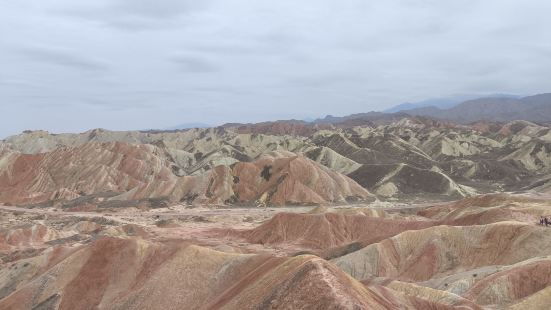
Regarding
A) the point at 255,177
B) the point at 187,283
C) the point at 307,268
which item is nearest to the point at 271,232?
the point at 187,283

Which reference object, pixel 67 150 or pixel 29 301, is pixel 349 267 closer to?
pixel 29 301

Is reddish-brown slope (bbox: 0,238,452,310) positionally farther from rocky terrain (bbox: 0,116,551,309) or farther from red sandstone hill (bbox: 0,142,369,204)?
red sandstone hill (bbox: 0,142,369,204)

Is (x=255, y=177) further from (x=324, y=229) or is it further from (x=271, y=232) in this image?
(x=324, y=229)

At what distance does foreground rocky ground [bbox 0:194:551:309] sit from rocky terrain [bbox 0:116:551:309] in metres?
0.10

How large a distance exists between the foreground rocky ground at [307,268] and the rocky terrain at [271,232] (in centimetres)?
10

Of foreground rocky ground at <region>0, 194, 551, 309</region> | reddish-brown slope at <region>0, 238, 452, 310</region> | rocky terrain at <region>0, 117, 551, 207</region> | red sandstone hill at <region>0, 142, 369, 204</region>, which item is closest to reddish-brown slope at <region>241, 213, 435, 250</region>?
foreground rocky ground at <region>0, 194, 551, 309</region>

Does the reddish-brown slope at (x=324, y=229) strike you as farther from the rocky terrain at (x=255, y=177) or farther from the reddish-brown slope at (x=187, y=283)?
the rocky terrain at (x=255, y=177)

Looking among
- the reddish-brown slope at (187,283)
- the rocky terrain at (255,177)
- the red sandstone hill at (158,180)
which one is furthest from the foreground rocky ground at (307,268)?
the rocky terrain at (255,177)

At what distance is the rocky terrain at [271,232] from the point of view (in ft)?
99.5

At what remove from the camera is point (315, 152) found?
152 metres

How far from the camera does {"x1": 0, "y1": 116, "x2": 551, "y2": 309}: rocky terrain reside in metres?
30.3

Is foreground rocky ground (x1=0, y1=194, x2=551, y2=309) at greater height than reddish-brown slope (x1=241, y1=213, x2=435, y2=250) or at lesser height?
greater

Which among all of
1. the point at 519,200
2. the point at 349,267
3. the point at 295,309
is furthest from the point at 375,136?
the point at 295,309

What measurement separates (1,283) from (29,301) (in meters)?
7.80
